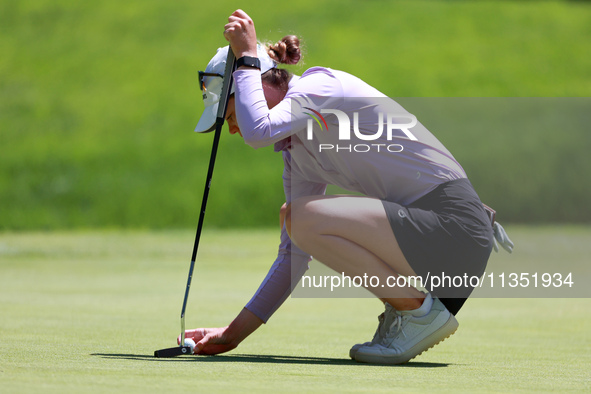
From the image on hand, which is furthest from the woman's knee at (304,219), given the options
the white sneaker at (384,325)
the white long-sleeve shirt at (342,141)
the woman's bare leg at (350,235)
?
the white sneaker at (384,325)

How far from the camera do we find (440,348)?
3762 mm

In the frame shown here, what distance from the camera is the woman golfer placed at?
309 centimetres

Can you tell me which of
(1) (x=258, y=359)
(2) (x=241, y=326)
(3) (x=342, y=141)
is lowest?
(1) (x=258, y=359)

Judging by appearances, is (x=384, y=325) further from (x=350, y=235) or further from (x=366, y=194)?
(x=366, y=194)

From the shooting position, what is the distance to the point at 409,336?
308cm

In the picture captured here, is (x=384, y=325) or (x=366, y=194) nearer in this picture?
(x=384, y=325)

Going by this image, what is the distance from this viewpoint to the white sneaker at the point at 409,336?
308 cm

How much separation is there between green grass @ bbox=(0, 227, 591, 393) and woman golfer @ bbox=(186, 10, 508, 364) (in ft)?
0.55

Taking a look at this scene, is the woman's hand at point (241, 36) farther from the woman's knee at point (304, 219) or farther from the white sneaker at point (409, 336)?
the white sneaker at point (409, 336)

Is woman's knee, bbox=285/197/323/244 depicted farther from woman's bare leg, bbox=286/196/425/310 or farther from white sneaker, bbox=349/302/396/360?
white sneaker, bbox=349/302/396/360

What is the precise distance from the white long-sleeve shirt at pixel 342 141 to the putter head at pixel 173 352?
0.27 meters

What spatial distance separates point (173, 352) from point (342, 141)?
878mm

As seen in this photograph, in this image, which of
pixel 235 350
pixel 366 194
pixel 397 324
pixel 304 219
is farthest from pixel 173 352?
pixel 366 194

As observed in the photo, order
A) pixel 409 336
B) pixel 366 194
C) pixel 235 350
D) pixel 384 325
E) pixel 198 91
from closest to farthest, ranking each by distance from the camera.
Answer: pixel 409 336 → pixel 384 325 → pixel 366 194 → pixel 235 350 → pixel 198 91
